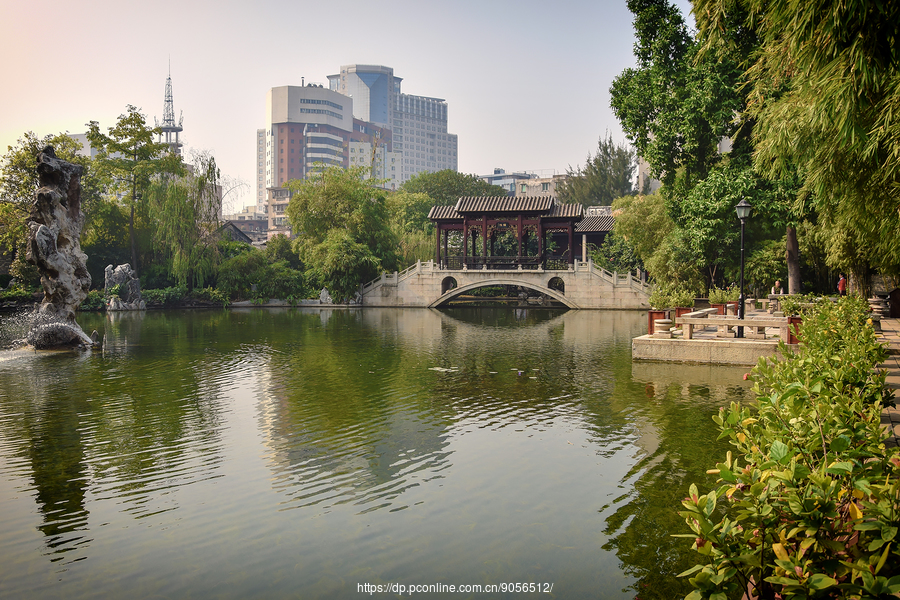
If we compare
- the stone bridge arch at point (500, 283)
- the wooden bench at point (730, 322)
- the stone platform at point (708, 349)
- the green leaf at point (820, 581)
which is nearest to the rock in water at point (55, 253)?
the stone platform at point (708, 349)

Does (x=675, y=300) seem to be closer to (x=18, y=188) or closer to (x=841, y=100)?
(x=841, y=100)

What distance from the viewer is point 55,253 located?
19094 millimetres

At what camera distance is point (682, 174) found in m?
24.8

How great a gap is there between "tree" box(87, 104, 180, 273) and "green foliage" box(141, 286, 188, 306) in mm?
Result: 2719

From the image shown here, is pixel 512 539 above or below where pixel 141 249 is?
below

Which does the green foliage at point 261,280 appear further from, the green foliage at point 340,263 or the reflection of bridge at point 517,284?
the reflection of bridge at point 517,284

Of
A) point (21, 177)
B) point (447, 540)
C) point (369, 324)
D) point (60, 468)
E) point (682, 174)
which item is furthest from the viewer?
point (21, 177)

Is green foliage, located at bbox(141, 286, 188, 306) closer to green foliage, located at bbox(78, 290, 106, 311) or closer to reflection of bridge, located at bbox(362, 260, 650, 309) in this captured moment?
green foliage, located at bbox(78, 290, 106, 311)

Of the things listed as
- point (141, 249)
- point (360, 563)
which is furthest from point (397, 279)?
point (360, 563)

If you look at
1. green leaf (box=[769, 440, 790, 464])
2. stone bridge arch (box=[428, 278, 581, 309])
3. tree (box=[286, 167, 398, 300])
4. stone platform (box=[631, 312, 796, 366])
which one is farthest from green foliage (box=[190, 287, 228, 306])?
green leaf (box=[769, 440, 790, 464])

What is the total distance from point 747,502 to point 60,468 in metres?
7.85

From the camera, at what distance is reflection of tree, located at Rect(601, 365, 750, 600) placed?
17.3ft

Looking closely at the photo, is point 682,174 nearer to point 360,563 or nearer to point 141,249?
point 360,563

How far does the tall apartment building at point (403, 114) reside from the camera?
157750 millimetres
